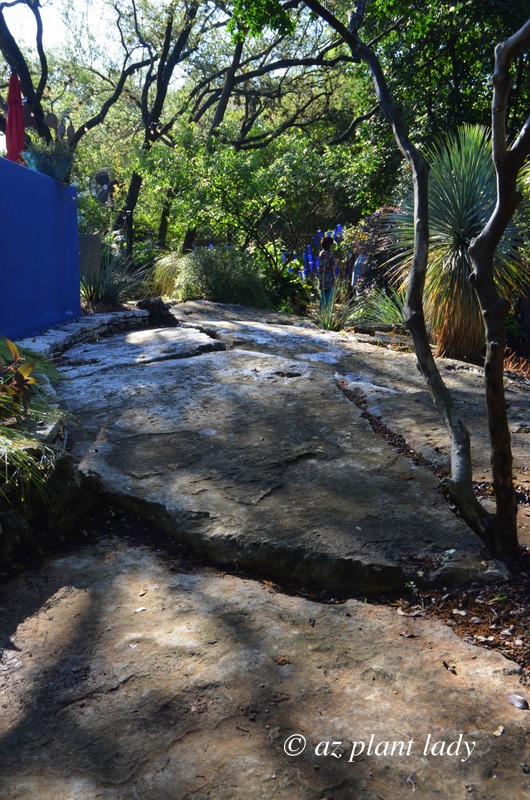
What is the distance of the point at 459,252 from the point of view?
6859 mm

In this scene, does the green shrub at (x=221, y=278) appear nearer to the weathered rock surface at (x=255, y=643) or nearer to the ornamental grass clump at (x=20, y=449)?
the weathered rock surface at (x=255, y=643)

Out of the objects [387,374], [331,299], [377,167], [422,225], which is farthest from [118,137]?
[422,225]

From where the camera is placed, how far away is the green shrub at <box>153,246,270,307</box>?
34.6 ft

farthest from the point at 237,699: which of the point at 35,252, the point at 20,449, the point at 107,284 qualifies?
the point at 107,284

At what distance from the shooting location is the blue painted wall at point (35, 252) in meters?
5.97

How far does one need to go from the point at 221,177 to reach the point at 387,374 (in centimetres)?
719

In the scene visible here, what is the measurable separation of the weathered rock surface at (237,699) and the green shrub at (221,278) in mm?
8322

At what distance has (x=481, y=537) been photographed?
2.75 meters

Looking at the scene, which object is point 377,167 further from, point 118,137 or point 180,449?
point 118,137

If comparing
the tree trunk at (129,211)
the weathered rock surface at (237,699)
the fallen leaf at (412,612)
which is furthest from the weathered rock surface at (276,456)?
the tree trunk at (129,211)

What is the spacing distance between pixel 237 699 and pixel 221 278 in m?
9.08

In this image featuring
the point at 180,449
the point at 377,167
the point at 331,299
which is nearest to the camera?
the point at 180,449

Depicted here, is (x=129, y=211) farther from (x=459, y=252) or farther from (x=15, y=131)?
(x=459, y=252)

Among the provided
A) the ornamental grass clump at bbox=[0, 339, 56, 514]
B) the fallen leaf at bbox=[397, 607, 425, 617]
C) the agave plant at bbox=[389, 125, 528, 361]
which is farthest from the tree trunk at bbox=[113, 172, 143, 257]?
the fallen leaf at bbox=[397, 607, 425, 617]
